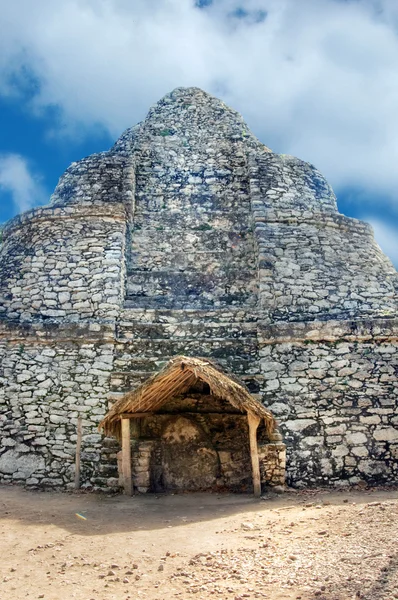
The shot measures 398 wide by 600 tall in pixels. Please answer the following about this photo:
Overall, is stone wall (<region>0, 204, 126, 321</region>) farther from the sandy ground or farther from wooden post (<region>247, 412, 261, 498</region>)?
the sandy ground

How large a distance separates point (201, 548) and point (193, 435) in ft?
11.0

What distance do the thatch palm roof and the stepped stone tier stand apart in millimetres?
641

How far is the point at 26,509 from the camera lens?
24.6 ft

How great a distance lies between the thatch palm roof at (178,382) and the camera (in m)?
8.12

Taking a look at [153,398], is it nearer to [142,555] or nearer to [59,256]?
[142,555]

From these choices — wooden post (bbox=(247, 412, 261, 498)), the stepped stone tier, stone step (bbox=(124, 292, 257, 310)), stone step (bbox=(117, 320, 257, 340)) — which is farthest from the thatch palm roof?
stone step (bbox=(124, 292, 257, 310))

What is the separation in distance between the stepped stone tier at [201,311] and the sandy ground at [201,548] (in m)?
1.20

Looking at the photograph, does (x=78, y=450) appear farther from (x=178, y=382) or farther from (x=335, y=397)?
(x=335, y=397)

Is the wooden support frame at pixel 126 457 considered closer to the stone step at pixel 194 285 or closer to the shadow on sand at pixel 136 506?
the shadow on sand at pixel 136 506

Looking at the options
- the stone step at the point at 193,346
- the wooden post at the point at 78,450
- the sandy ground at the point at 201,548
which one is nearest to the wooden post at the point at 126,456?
the sandy ground at the point at 201,548

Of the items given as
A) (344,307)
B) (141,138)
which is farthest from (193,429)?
(141,138)

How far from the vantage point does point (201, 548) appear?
5590mm

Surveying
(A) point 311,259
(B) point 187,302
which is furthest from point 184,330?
(A) point 311,259

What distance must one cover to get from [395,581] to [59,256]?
9.46 m
